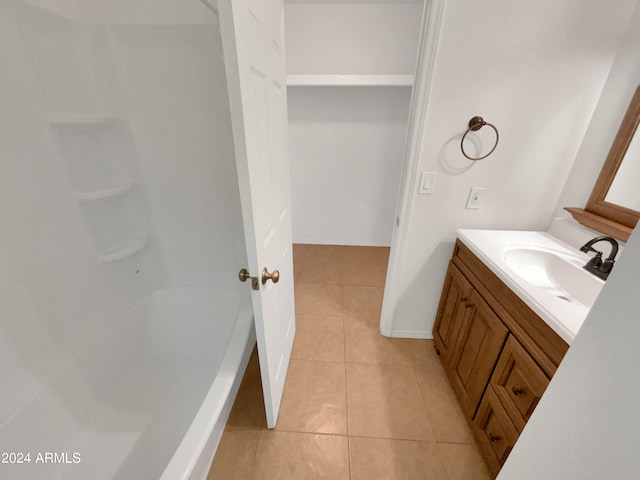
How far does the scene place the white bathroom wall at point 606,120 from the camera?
3.45 ft

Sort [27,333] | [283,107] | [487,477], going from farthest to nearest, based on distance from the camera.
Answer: [283,107] < [487,477] < [27,333]

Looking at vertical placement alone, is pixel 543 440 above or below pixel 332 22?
below

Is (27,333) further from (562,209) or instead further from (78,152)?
(562,209)

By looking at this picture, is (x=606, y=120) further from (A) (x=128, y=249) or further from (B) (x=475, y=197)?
(A) (x=128, y=249)

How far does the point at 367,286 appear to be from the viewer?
241 centimetres

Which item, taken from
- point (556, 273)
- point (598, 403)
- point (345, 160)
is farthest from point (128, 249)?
point (556, 273)

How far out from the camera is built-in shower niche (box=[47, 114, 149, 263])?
1.15m

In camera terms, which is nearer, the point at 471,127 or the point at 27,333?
the point at 27,333

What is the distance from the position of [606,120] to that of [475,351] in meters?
1.24

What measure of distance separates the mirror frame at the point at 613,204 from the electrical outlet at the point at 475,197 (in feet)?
1.31

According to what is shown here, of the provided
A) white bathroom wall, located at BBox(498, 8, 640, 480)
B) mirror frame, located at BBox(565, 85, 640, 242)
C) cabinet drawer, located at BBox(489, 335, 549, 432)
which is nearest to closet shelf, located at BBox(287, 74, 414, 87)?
mirror frame, located at BBox(565, 85, 640, 242)

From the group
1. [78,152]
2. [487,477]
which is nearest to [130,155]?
[78,152]

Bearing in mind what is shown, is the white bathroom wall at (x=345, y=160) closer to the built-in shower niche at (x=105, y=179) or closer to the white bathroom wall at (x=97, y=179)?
the white bathroom wall at (x=97, y=179)

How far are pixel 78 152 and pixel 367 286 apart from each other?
2210 millimetres
